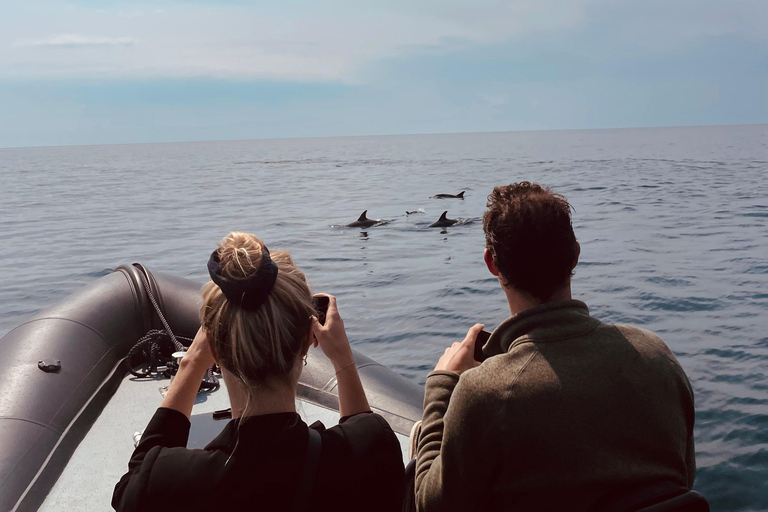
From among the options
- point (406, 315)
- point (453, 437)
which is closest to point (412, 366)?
point (406, 315)

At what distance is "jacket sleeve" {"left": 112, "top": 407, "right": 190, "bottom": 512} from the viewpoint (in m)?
1.99

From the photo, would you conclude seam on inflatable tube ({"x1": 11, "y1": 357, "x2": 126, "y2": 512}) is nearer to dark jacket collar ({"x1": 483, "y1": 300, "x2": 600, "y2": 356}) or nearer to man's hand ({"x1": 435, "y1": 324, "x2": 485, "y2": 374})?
man's hand ({"x1": 435, "y1": 324, "x2": 485, "y2": 374})

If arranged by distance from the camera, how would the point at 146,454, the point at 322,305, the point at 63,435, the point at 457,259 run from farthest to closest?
the point at 457,259, the point at 63,435, the point at 322,305, the point at 146,454

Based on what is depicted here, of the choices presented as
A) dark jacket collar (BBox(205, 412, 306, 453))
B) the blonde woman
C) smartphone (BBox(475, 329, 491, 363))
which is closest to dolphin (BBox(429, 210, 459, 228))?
smartphone (BBox(475, 329, 491, 363))

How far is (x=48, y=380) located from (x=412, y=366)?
470 centimetres

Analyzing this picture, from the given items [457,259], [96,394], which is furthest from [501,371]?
[457,259]

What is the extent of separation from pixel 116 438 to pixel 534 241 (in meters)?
3.21

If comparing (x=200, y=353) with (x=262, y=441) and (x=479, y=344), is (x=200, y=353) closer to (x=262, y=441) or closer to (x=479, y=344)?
(x=262, y=441)

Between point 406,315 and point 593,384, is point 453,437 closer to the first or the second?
point 593,384

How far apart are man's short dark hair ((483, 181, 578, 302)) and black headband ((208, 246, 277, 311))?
2.53ft

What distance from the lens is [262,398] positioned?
6.82 ft

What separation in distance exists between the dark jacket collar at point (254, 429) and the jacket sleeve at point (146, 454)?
192 mm

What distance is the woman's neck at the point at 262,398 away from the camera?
Answer: 207 cm

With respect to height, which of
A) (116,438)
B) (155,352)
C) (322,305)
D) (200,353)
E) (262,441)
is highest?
(322,305)
